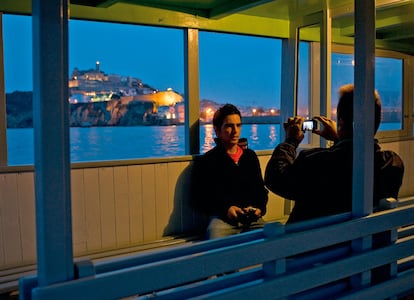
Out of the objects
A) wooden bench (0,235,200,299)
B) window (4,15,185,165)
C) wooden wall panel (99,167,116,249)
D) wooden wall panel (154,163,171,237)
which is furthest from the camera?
wooden wall panel (154,163,171,237)

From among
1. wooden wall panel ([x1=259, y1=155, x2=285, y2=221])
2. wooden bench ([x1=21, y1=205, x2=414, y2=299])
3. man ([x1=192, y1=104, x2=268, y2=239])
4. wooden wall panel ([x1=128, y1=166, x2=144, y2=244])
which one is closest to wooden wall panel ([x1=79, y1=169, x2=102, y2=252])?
wooden wall panel ([x1=128, y1=166, x2=144, y2=244])

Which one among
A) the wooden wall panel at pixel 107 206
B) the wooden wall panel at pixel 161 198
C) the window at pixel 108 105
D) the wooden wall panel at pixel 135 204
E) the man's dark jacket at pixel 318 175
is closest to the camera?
the man's dark jacket at pixel 318 175

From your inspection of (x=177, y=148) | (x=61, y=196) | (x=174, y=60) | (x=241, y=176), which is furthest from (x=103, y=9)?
(x=61, y=196)

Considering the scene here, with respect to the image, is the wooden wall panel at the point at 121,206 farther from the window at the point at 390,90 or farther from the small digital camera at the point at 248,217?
the window at the point at 390,90

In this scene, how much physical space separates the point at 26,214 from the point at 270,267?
75.9 inches

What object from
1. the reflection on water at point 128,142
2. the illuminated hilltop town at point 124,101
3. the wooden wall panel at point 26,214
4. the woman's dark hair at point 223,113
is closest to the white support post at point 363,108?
the woman's dark hair at point 223,113

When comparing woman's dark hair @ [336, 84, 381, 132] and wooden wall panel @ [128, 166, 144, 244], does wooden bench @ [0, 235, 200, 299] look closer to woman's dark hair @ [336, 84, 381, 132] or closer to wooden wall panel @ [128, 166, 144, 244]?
wooden wall panel @ [128, 166, 144, 244]

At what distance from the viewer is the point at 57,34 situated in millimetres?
1158

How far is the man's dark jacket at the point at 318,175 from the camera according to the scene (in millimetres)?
1865

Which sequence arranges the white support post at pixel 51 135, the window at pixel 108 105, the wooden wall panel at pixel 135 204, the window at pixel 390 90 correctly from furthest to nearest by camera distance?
the window at pixel 390 90 < the wooden wall panel at pixel 135 204 < the window at pixel 108 105 < the white support post at pixel 51 135

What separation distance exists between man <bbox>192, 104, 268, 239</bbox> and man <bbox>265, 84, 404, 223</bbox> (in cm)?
104

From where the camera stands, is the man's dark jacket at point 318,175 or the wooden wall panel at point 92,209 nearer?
the man's dark jacket at point 318,175

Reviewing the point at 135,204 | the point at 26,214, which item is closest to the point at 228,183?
the point at 135,204

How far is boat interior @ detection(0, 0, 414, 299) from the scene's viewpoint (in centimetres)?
118
